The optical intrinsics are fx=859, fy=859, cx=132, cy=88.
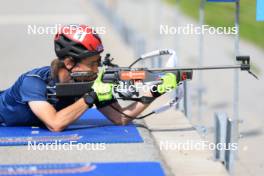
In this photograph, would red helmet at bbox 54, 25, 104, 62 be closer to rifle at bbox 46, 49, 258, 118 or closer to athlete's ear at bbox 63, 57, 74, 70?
athlete's ear at bbox 63, 57, 74, 70

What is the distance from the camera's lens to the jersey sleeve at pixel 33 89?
8.59m

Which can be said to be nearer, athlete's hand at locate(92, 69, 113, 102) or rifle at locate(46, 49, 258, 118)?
athlete's hand at locate(92, 69, 113, 102)

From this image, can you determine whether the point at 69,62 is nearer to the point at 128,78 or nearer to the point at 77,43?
the point at 77,43

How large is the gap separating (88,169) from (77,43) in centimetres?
166

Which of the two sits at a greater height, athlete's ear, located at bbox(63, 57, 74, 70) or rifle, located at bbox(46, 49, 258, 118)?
athlete's ear, located at bbox(63, 57, 74, 70)

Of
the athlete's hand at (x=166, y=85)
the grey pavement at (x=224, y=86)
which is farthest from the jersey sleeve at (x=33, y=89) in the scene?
the grey pavement at (x=224, y=86)

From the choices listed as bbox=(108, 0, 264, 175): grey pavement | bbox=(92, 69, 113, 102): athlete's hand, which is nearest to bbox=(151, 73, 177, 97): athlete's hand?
bbox=(92, 69, 113, 102): athlete's hand

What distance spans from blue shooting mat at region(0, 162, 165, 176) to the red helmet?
139 centimetres

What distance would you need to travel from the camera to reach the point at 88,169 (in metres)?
7.42

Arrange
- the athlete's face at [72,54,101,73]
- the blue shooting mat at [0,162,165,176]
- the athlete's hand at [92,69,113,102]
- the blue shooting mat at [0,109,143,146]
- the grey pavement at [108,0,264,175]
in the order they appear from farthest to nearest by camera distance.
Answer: the grey pavement at [108,0,264,175]
the athlete's face at [72,54,101,73]
the blue shooting mat at [0,109,143,146]
the athlete's hand at [92,69,113,102]
the blue shooting mat at [0,162,165,176]

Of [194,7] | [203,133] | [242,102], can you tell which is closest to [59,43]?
[203,133]

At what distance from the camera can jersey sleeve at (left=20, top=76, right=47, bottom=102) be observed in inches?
338

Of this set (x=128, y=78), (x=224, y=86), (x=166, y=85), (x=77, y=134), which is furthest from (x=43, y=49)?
(x=166, y=85)

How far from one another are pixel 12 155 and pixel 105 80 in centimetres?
121
